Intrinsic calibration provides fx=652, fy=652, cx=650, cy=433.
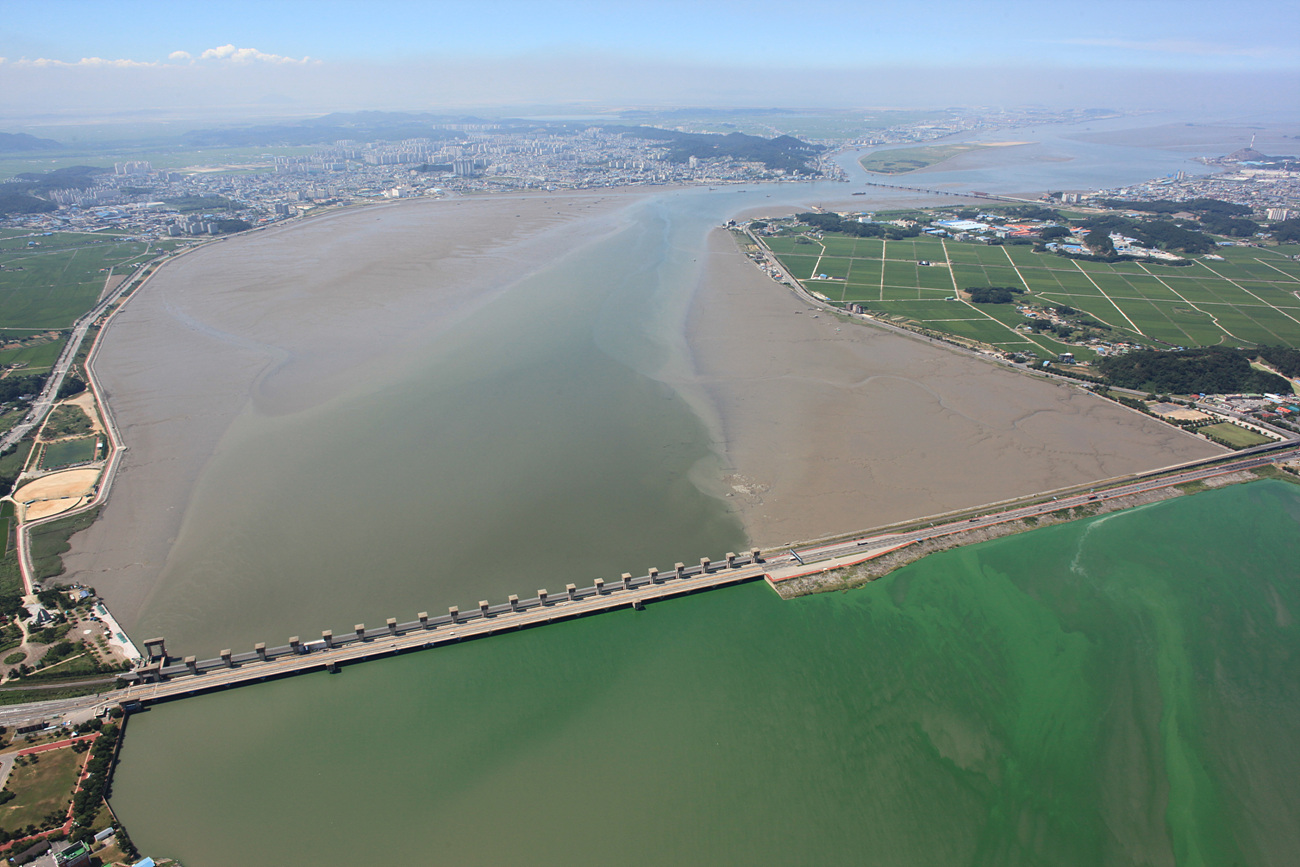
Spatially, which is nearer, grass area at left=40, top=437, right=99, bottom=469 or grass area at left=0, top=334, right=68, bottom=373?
grass area at left=40, top=437, right=99, bottom=469

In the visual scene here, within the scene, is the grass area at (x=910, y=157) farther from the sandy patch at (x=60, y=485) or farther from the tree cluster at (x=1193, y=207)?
the sandy patch at (x=60, y=485)

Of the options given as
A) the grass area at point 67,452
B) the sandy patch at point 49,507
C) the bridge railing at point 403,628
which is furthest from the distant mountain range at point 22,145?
the bridge railing at point 403,628

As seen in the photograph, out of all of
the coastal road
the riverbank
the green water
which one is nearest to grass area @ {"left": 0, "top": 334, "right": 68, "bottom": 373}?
the green water

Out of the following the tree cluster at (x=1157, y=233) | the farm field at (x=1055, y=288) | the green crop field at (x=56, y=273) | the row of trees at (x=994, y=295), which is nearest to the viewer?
the farm field at (x=1055, y=288)

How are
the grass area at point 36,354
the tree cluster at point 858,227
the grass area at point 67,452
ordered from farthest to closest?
the tree cluster at point 858,227
the grass area at point 36,354
the grass area at point 67,452

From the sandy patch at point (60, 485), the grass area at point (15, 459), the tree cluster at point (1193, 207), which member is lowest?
the sandy patch at point (60, 485)

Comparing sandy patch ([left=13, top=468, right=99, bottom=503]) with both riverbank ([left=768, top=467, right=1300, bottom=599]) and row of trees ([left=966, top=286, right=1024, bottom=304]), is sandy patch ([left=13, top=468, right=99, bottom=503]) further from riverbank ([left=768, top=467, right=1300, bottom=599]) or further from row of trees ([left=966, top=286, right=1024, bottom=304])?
row of trees ([left=966, top=286, right=1024, bottom=304])
